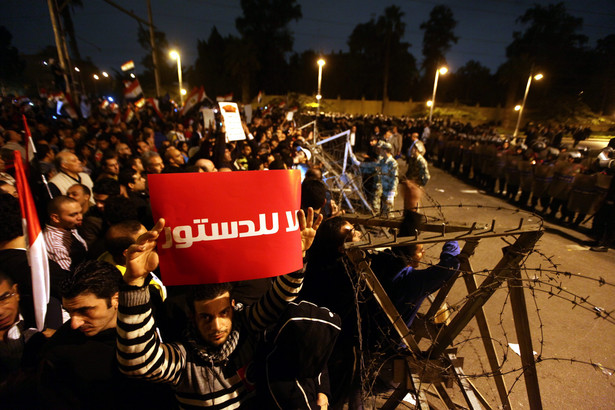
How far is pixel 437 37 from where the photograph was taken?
50.6 metres

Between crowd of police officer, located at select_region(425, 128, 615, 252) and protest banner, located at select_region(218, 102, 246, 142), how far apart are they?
7.62 meters

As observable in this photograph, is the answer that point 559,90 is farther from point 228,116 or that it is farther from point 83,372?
point 83,372

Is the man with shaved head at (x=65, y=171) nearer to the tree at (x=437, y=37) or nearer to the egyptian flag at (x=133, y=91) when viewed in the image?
the egyptian flag at (x=133, y=91)

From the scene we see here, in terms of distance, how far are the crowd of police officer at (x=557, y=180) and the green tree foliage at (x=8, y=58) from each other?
73.8 m

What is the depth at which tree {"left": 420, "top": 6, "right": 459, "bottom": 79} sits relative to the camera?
49875mm

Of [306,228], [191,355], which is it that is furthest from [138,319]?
[306,228]

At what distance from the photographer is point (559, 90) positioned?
34438 mm

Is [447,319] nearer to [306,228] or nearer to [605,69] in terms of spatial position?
[306,228]

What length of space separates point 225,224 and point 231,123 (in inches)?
198

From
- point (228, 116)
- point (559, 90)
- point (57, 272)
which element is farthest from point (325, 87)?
point (57, 272)

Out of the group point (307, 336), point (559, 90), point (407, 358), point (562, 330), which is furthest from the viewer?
point (559, 90)

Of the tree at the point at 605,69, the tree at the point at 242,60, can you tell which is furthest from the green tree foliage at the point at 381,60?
the tree at the point at 605,69

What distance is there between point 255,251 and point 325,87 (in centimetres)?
5942

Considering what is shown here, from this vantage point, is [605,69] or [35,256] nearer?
[35,256]
